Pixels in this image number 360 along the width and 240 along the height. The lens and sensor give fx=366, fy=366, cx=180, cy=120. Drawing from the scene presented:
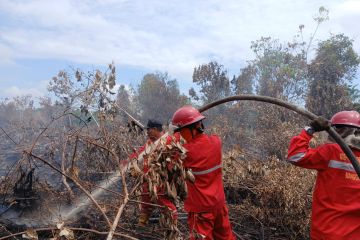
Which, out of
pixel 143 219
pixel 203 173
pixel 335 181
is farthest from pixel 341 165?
pixel 143 219

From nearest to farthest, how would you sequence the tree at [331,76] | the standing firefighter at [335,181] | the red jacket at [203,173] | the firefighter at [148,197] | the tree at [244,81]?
the firefighter at [148,197], the standing firefighter at [335,181], the red jacket at [203,173], the tree at [331,76], the tree at [244,81]

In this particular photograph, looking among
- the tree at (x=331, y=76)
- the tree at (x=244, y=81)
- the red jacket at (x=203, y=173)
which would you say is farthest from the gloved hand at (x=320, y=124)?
the tree at (x=244, y=81)

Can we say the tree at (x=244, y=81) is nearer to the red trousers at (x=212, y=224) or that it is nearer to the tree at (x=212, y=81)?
the tree at (x=212, y=81)

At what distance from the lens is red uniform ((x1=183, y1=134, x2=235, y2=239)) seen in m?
3.74

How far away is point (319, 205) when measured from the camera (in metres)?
3.31

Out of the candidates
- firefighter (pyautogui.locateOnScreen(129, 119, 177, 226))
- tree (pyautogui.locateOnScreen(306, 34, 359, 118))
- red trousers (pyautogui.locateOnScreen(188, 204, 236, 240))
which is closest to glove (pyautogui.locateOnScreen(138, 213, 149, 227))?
firefighter (pyautogui.locateOnScreen(129, 119, 177, 226))

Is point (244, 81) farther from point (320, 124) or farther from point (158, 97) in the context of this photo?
point (320, 124)

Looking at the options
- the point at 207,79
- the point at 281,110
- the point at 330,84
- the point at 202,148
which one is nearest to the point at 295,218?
the point at 202,148

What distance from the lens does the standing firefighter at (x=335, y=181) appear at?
3125 mm

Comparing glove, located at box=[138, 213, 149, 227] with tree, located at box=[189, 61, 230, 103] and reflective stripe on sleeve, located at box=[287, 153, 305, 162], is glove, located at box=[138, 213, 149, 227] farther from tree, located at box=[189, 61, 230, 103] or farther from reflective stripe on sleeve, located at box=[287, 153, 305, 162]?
tree, located at box=[189, 61, 230, 103]

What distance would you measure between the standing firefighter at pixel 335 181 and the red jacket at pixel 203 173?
0.80m

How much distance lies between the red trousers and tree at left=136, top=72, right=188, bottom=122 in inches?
683

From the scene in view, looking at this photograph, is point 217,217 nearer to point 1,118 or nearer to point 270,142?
point 270,142

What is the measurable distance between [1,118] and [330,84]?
2257 centimetres
